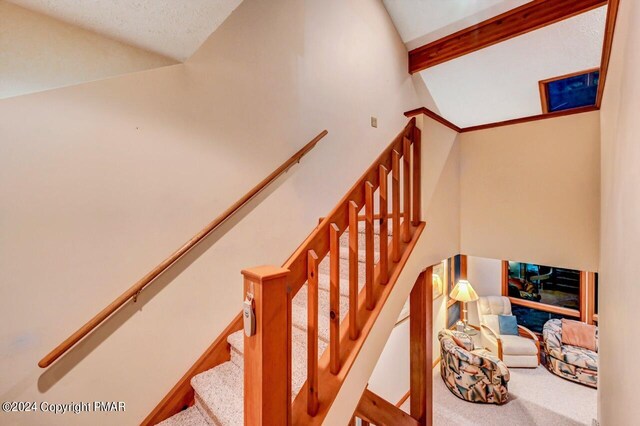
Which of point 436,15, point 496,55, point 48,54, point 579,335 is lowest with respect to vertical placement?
point 579,335

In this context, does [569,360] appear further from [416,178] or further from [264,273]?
[264,273]

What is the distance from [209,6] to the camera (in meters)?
1.35

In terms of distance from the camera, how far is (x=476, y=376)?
156 inches

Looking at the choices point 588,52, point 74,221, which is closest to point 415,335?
point 74,221

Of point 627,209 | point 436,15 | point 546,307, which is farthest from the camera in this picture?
point 546,307

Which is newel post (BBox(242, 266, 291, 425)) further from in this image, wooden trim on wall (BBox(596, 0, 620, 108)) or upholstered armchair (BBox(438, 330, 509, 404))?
upholstered armchair (BBox(438, 330, 509, 404))

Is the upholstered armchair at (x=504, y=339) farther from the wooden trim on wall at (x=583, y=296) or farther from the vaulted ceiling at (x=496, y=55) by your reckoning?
the vaulted ceiling at (x=496, y=55)

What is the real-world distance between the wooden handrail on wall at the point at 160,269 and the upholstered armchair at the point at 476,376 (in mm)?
3854

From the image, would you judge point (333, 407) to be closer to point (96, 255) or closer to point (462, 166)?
point (96, 255)

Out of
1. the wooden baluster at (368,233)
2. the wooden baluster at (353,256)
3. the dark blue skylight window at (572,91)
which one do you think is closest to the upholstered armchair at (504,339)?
the dark blue skylight window at (572,91)

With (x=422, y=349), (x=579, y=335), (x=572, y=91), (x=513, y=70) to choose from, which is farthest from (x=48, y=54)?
(x=579, y=335)

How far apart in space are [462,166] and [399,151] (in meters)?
1.08

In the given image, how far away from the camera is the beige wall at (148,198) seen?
1262 mm

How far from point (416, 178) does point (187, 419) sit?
200 centimetres
